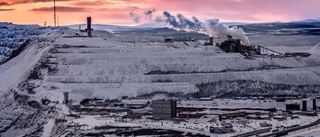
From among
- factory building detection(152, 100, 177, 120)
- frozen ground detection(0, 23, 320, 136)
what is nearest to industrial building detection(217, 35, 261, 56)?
frozen ground detection(0, 23, 320, 136)

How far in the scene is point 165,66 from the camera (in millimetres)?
130000

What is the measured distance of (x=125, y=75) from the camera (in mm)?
126562

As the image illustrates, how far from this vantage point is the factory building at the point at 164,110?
9944cm

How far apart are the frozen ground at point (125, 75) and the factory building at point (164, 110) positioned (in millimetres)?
13197

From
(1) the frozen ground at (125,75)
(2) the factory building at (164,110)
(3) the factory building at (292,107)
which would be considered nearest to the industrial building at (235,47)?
(1) the frozen ground at (125,75)

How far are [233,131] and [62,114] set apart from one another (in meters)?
26.2

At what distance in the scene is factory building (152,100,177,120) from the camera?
99.4 metres

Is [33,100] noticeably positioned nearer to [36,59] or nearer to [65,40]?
[36,59]

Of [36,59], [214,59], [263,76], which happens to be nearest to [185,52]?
[214,59]

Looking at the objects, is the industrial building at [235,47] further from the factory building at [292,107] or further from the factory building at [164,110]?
the factory building at [164,110]

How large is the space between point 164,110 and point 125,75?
2790 cm

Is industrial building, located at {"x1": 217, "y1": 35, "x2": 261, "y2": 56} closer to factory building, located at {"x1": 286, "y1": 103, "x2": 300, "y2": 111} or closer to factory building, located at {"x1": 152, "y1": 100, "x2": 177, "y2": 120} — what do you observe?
factory building, located at {"x1": 286, "y1": 103, "x2": 300, "y2": 111}

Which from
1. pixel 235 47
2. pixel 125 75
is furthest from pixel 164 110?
pixel 235 47

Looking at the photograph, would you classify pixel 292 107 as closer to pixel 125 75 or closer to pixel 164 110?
pixel 164 110
